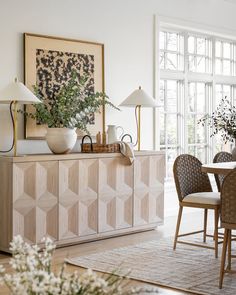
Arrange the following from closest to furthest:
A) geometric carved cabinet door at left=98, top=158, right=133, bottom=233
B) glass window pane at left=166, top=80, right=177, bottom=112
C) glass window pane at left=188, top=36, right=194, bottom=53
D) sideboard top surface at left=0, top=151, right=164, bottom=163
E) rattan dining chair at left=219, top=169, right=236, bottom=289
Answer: rattan dining chair at left=219, top=169, right=236, bottom=289 → sideboard top surface at left=0, top=151, right=164, bottom=163 → geometric carved cabinet door at left=98, top=158, right=133, bottom=233 → glass window pane at left=166, top=80, right=177, bottom=112 → glass window pane at left=188, top=36, right=194, bottom=53

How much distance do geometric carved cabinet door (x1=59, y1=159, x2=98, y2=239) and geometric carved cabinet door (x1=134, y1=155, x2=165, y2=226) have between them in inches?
23.5

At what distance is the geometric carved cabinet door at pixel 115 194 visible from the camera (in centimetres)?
566

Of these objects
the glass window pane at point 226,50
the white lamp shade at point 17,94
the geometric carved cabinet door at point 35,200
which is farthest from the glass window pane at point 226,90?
the white lamp shade at point 17,94

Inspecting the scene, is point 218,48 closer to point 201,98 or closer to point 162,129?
point 201,98

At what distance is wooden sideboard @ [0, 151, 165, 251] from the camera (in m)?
5.01

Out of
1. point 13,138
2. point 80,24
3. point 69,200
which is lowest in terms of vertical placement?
point 69,200

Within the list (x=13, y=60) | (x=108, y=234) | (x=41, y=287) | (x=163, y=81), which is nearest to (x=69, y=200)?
(x=108, y=234)

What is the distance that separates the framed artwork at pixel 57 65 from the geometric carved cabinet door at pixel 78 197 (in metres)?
0.52

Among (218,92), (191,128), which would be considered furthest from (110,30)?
(218,92)

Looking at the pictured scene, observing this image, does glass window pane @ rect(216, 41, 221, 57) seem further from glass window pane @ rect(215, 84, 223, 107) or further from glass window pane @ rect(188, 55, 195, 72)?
glass window pane @ rect(188, 55, 195, 72)

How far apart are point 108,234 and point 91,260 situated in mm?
945

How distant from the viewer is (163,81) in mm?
7348

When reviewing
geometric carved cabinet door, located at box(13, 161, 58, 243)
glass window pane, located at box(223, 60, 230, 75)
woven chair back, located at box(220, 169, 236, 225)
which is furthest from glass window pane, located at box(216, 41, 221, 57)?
woven chair back, located at box(220, 169, 236, 225)

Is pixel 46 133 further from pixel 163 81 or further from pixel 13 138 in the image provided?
pixel 163 81
